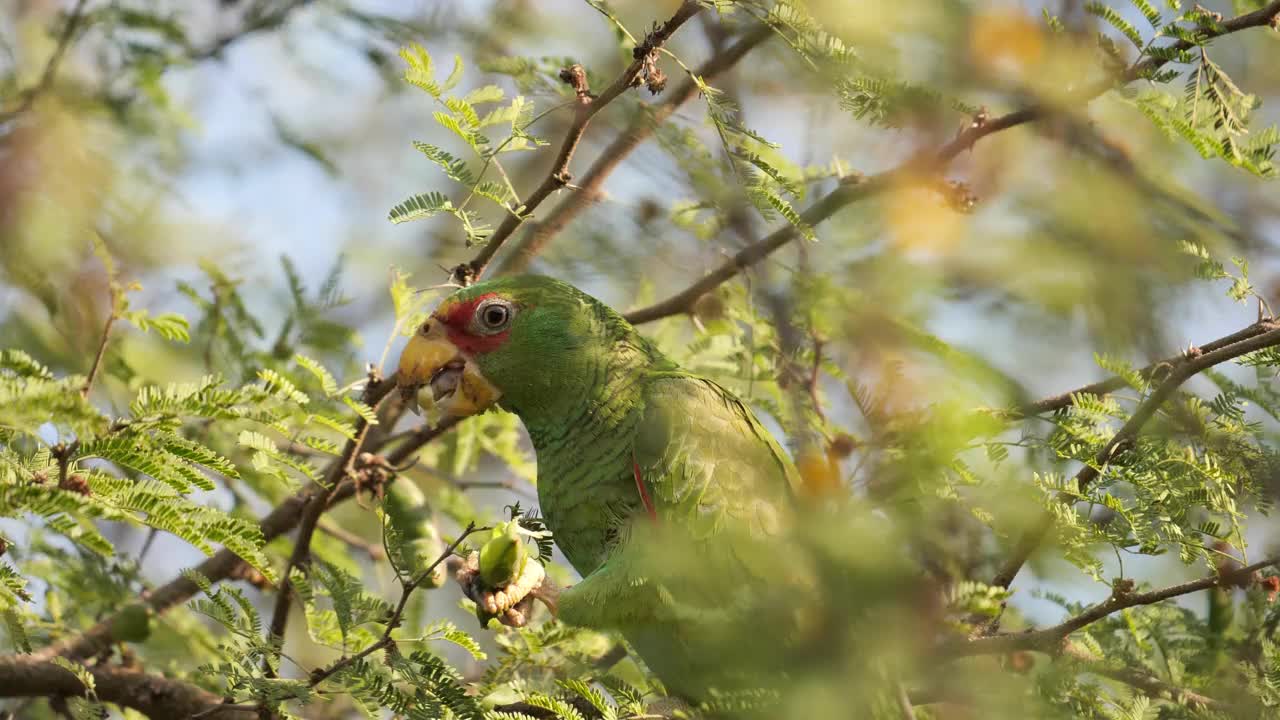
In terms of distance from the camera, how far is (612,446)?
11.5 ft

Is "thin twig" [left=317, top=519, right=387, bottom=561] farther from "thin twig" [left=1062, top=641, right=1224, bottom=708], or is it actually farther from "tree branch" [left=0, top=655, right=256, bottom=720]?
"thin twig" [left=1062, top=641, right=1224, bottom=708]

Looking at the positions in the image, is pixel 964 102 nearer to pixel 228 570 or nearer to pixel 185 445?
pixel 185 445

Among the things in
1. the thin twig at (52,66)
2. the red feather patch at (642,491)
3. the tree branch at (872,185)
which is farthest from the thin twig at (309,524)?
the thin twig at (52,66)

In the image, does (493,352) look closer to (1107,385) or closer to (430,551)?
(430,551)

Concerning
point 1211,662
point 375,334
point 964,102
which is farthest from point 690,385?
point 375,334

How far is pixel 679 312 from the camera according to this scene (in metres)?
4.22

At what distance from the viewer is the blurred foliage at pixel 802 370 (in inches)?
86.7

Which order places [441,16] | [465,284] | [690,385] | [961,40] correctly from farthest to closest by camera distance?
[441,16], [961,40], [690,385], [465,284]

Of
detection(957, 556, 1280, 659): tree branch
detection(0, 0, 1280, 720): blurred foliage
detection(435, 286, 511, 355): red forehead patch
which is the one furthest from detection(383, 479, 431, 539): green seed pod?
detection(957, 556, 1280, 659): tree branch

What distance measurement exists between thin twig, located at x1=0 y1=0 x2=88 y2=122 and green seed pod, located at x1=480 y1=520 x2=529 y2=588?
3.77 metres

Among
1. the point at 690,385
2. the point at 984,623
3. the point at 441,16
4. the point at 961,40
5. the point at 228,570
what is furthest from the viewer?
the point at 441,16

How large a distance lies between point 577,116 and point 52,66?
3591 mm

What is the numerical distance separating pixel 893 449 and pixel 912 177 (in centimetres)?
110

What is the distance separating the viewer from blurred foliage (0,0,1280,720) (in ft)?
7.22
